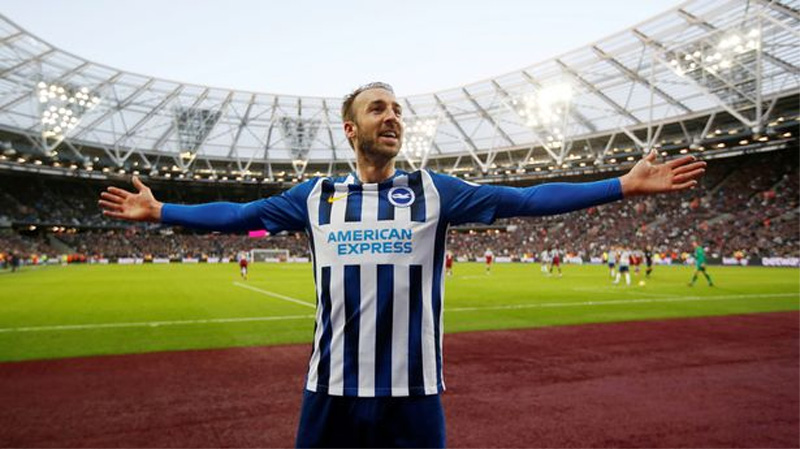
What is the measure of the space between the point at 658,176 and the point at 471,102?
56.0 metres

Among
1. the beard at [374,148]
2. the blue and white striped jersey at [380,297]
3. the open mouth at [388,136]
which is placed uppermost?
the open mouth at [388,136]

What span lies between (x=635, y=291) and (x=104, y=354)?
18.4 meters

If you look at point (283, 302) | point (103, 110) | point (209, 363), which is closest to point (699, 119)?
point (283, 302)

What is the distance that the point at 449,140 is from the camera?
64250 millimetres

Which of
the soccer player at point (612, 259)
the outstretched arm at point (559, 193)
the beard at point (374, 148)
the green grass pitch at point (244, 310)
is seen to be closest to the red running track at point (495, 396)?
the green grass pitch at point (244, 310)

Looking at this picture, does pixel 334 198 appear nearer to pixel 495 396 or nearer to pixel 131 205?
pixel 131 205

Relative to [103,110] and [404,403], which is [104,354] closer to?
[404,403]

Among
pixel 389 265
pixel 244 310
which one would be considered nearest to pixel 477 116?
pixel 244 310

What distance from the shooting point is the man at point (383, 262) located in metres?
2.19

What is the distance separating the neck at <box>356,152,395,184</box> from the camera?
8.29 ft

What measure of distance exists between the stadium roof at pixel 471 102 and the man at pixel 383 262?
122ft

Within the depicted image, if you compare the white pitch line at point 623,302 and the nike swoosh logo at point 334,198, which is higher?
the nike swoosh logo at point 334,198

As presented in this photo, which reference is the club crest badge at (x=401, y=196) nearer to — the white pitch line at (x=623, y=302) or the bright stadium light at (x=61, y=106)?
the white pitch line at (x=623, y=302)

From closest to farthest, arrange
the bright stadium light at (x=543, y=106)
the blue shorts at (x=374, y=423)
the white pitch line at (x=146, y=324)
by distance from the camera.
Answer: the blue shorts at (x=374, y=423) < the white pitch line at (x=146, y=324) < the bright stadium light at (x=543, y=106)
